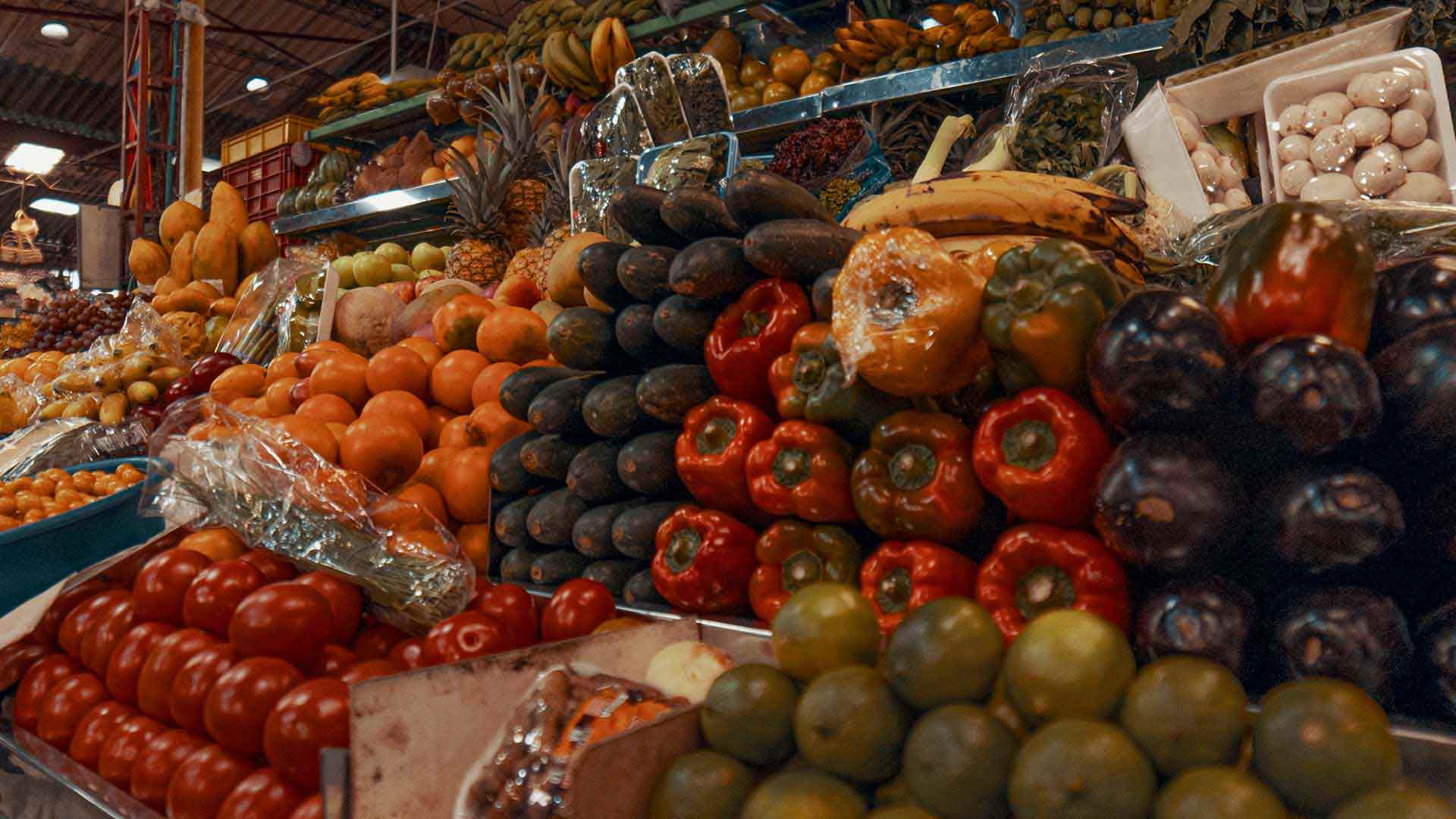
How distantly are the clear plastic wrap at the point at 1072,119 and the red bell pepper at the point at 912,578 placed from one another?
85.7 inches

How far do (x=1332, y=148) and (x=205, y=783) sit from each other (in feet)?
11.3

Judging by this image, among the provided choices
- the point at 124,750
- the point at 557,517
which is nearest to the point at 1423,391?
the point at 557,517

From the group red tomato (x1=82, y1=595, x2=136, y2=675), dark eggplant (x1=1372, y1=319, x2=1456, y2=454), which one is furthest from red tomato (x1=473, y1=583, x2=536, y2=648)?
dark eggplant (x1=1372, y1=319, x2=1456, y2=454)

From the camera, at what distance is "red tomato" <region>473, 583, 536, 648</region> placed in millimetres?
1559

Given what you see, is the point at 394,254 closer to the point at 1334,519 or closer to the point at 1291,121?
the point at 1291,121

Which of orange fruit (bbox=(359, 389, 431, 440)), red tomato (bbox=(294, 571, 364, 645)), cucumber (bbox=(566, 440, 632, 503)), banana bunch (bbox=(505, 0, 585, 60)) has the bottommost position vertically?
red tomato (bbox=(294, 571, 364, 645))

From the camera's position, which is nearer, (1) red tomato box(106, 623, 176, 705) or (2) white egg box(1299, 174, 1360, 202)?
(1) red tomato box(106, 623, 176, 705)

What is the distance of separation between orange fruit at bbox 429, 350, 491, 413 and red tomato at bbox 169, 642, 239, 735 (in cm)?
106

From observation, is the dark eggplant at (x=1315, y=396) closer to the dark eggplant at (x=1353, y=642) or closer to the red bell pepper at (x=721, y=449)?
the dark eggplant at (x=1353, y=642)

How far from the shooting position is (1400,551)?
1029 mm

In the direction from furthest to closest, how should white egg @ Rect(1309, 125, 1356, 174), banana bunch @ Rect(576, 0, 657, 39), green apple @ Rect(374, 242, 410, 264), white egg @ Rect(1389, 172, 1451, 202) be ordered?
banana bunch @ Rect(576, 0, 657, 39) → green apple @ Rect(374, 242, 410, 264) → white egg @ Rect(1309, 125, 1356, 174) → white egg @ Rect(1389, 172, 1451, 202)

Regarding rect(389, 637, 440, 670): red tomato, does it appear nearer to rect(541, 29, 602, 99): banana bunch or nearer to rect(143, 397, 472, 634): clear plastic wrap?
rect(143, 397, 472, 634): clear plastic wrap

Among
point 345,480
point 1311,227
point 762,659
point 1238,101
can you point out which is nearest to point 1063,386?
point 1311,227

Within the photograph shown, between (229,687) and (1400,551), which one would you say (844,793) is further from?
(229,687)
